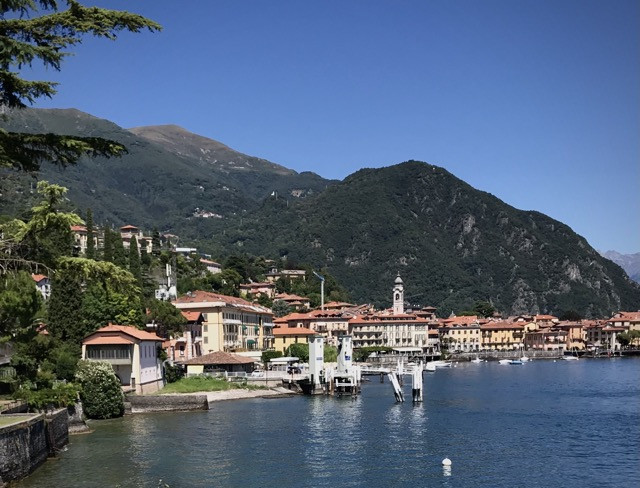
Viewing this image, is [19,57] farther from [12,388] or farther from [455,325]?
[455,325]

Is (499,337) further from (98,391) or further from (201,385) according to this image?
(98,391)

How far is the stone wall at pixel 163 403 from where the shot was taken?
56.8m

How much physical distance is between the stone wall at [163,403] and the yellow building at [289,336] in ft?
203

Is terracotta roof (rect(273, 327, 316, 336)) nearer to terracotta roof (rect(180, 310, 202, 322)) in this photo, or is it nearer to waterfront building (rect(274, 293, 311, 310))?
terracotta roof (rect(180, 310, 202, 322))

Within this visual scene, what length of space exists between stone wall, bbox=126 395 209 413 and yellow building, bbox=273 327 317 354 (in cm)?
6173

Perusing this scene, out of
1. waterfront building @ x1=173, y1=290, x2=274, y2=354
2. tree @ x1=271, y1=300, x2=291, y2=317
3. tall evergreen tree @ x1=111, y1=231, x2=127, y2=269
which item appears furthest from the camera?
tree @ x1=271, y1=300, x2=291, y2=317

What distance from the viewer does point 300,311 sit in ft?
503

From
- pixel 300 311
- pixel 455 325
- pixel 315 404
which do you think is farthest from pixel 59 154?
pixel 455 325

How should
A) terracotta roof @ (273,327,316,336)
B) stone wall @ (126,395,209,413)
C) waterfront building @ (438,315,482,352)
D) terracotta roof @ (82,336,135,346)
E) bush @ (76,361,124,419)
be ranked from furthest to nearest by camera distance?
1. waterfront building @ (438,315,482,352)
2. terracotta roof @ (273,327,316,336)
3. terracotta roof @ (82,336,135,346)
4. stone wall @ (126,395,209,413)
5. bush @ (76,361,124,419)

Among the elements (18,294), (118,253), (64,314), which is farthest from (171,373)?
(18,294)

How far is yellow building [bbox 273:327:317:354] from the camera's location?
121m

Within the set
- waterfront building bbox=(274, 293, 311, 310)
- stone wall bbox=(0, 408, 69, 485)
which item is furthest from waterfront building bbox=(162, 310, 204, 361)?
waterfront building bbox=(274, 293, 311, 310)

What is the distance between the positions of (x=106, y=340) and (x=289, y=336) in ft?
207

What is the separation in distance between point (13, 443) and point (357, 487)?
13.2m
